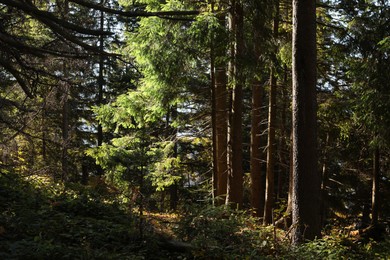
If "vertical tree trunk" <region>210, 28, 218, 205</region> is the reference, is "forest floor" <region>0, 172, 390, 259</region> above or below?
below

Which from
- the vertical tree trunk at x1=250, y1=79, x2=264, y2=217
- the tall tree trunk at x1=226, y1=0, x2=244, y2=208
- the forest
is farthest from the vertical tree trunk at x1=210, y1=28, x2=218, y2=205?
the vertical tree trunk at x1=250, y1=79, x2=264, y2=217

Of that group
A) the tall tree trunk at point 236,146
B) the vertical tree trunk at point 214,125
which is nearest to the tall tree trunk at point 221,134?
the vertical tree trunk at point 214,125

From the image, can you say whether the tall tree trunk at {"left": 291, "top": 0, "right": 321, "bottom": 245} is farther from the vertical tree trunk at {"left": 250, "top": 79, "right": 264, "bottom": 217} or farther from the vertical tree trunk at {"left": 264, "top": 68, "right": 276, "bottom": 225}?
the vertical tree trunk at {"left": 250, "top": 79, "right": 264, "bottom": 217}

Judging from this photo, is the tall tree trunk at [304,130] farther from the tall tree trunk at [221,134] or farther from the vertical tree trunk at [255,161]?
the vertical tree trunk at [255,161]

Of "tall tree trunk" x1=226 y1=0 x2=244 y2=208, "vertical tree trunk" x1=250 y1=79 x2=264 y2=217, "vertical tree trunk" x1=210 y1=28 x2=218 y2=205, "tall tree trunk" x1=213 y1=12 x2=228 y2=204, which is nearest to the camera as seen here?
"tall tree trunk" x1=226 y1=0 x2=244 y2=208

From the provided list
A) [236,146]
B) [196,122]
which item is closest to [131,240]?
[236,146]

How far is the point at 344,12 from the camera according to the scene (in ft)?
42.9

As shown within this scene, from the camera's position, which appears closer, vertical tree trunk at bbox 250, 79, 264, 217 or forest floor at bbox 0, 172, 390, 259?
forest floor at bbox 0, 172, 390, 259

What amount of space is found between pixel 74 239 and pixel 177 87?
702 centimetres

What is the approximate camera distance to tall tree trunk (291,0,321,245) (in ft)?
21.7

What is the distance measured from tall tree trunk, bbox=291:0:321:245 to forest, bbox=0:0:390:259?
0.02 m

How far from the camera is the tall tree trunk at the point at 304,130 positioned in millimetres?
6625

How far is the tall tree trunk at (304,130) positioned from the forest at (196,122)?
0.02 meters

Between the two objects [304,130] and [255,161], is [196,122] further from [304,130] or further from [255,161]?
[304,130]
